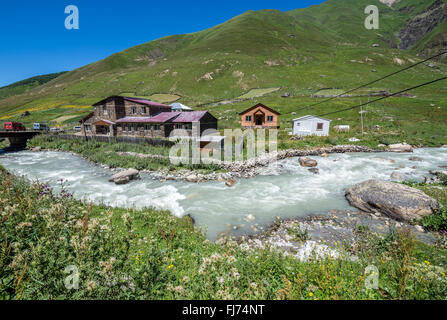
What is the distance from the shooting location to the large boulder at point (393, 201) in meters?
11.2

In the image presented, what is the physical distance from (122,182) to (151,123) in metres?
21.7

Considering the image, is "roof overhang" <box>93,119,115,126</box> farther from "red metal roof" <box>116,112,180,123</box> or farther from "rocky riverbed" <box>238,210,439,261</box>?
"rocky riverbed" <box>238,210,439,261</box>

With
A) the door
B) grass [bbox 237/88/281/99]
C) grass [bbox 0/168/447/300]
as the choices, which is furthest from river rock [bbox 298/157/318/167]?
grass [bbox 237/88/281/99]

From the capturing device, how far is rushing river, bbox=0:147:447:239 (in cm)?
1377

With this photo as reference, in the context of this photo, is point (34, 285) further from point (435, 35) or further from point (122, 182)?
point (435, 35)

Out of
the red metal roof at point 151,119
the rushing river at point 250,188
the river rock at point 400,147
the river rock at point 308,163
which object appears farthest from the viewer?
the red metal roof at point 151,119

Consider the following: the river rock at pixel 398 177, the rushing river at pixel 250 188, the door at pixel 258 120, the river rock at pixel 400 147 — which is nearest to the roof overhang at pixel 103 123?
the rushing river at pixel 250 188

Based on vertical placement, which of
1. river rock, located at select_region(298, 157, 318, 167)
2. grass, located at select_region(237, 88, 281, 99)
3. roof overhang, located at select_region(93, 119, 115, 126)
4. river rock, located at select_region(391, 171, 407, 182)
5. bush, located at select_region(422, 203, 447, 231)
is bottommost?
bush, located at select_region(422, 203, 447, 231)

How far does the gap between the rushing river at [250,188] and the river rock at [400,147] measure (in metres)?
1.02

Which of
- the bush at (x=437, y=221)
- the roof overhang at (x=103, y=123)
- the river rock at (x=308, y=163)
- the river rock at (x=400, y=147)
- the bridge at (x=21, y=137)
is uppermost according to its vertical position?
the roof overhang at (x=103, y=123)

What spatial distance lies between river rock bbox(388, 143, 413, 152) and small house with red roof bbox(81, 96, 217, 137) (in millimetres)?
30745

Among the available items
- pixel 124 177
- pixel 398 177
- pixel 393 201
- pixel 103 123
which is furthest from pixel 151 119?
pixel 398 177

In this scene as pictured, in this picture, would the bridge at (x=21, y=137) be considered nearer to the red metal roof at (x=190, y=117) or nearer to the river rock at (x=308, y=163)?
the red metal roof at (x=190, y=117)
